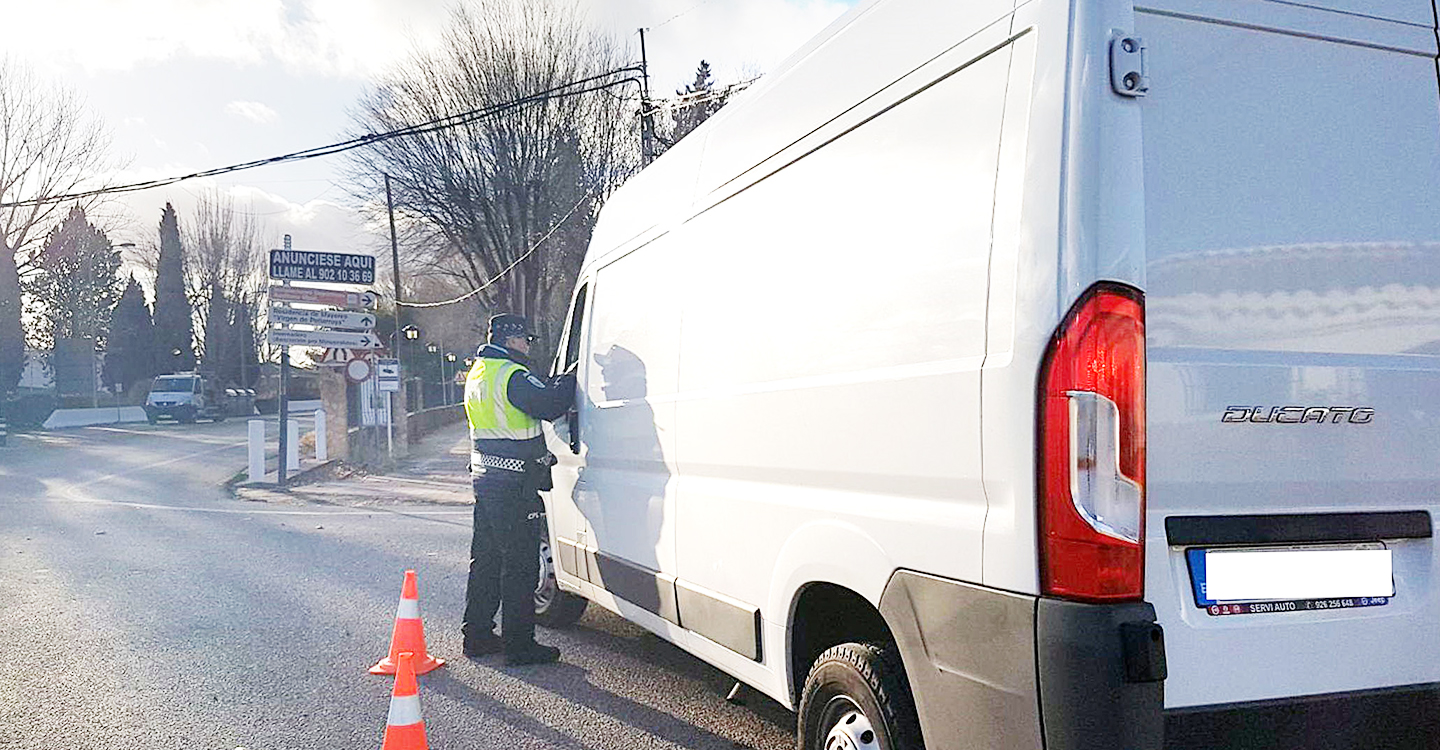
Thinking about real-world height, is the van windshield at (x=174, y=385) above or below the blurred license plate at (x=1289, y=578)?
above

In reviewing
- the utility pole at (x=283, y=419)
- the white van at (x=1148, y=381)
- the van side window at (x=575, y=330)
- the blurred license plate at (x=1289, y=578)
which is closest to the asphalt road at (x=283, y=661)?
the van side window at (x=575, y=330)

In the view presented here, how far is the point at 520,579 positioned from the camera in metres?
5.96

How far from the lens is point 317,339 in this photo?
18.8m

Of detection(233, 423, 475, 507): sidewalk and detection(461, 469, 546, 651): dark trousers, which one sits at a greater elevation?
detection(461, 469, 546, 651): dark trousers

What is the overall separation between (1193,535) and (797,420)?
50.3 inches

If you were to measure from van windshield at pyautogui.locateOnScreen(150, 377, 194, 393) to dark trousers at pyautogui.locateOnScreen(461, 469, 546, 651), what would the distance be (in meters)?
41.1

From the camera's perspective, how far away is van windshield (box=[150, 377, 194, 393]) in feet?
138

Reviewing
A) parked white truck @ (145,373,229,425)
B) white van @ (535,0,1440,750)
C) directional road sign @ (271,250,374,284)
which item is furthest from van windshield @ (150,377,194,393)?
white van @ (535,0,1440,750)

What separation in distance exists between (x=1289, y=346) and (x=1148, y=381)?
0.38 m

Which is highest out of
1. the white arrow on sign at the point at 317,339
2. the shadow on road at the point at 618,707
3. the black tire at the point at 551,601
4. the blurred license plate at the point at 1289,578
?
the white arrow on sign at the point at 317,339

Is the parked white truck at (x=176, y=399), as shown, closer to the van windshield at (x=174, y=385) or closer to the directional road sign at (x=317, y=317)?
the van windshield at (x=174, y=385)

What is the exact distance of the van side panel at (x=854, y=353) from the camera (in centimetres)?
261

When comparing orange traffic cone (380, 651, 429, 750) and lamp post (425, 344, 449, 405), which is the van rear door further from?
lamp post (425, 344, 449, 405)

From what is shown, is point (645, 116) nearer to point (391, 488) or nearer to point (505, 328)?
point (391, 488)
